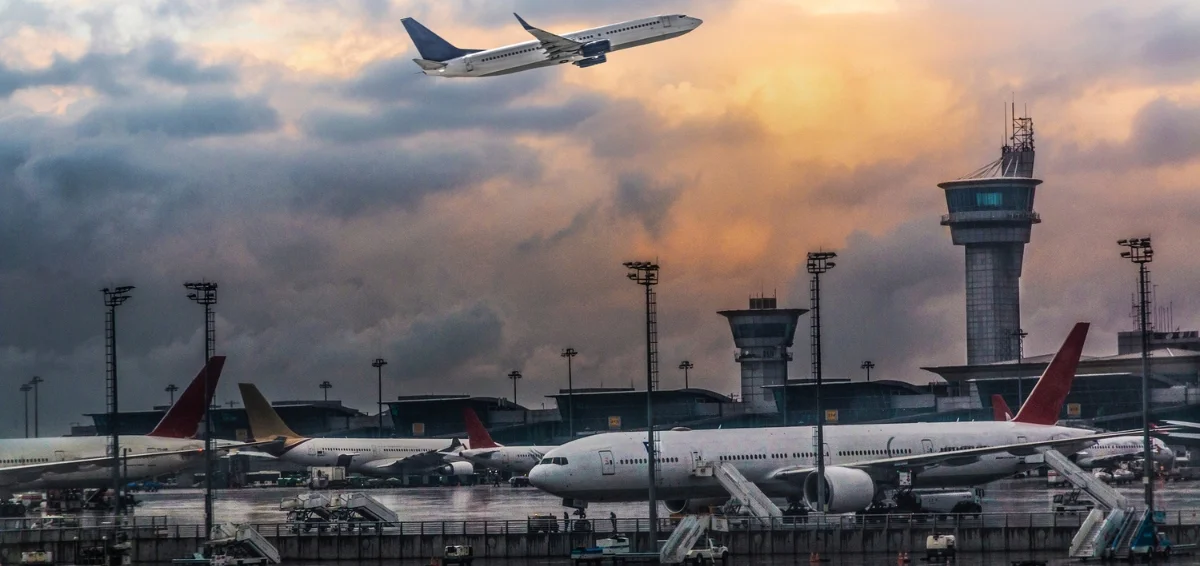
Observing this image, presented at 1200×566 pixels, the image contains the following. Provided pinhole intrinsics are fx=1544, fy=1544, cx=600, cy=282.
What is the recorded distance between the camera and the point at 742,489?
77.2 meters

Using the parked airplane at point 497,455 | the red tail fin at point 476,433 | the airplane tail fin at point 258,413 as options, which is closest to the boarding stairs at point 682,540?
the parked airplane at point 497,455

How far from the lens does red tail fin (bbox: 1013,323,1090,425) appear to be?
9231cm

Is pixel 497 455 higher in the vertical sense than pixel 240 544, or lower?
higher

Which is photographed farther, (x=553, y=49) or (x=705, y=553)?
(x=553, y=49)

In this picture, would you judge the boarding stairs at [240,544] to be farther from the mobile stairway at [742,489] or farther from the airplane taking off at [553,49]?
the airplane taking off at [553,49]

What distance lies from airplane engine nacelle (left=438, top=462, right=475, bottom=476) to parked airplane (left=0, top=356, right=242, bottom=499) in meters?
40.6

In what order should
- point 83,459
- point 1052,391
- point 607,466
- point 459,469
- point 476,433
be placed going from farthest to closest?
point 459,469 < point 476,433 < point 83,459 < point 1052,391 < point 607,466

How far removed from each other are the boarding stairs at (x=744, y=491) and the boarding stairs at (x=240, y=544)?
23026 mm

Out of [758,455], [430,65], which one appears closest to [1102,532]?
[758,455]

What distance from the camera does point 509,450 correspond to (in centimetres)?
13825

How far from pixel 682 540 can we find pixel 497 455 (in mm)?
75323

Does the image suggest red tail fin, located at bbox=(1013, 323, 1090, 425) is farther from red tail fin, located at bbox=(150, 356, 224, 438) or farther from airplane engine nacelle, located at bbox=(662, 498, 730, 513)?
red tail fin, located at bbox=(150, 356, 224, 438)

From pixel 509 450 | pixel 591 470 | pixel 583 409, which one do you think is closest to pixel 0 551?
pixel 591 470

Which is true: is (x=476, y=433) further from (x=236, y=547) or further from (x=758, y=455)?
(x=236, y=547)
